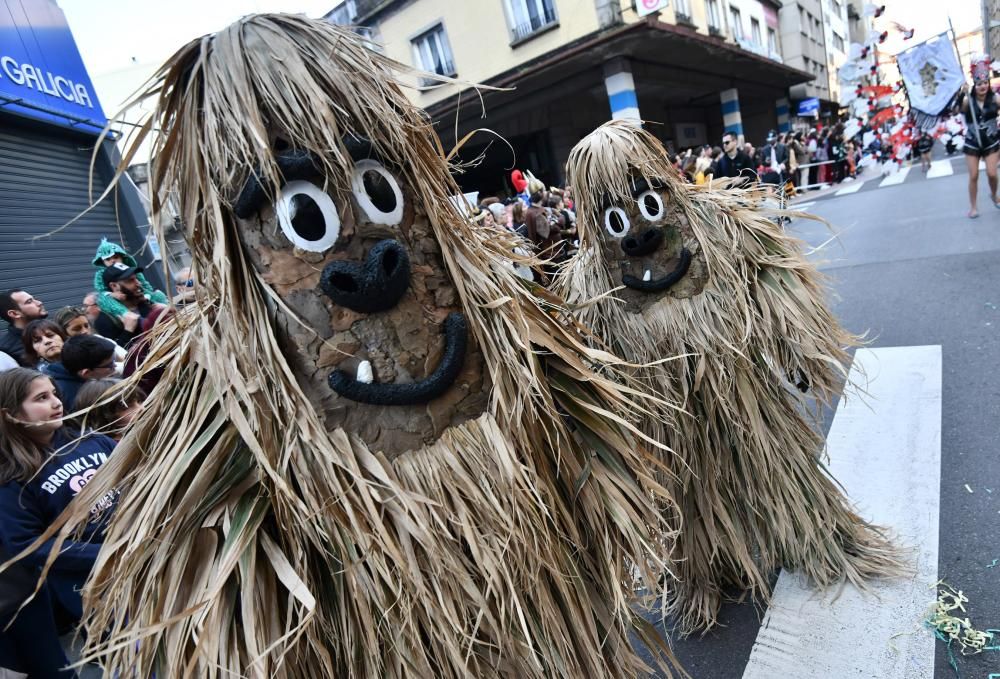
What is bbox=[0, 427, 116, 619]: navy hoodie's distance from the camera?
1736 millimetres

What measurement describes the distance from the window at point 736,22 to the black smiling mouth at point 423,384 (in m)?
18.8

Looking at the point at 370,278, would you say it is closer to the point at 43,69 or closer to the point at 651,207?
the point at 651,207

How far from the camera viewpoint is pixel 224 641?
0.89m

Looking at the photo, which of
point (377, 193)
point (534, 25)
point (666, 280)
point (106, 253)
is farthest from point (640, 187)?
point (534, 25)

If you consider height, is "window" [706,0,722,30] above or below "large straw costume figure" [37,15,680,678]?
above

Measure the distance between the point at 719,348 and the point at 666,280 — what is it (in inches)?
11.2

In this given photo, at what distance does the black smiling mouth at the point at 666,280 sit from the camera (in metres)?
1.88

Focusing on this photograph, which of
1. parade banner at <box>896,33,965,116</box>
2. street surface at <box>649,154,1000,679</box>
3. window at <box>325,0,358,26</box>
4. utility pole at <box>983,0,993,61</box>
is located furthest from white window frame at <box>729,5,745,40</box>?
street surface at <box>649,154,1000,679</box>

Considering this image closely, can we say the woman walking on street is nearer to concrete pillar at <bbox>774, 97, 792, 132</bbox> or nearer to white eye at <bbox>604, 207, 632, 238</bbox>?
white eye at <bbox>604, 207, 632, 238</bbox>

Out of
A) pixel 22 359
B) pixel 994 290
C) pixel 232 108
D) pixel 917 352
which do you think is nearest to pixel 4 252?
pixel 22 359

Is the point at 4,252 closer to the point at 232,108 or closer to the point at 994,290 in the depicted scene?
the point at 232,108

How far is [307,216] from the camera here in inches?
36.8

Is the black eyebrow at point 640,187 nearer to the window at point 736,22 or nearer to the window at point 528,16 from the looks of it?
the window at point 528,16

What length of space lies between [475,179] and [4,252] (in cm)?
1145
